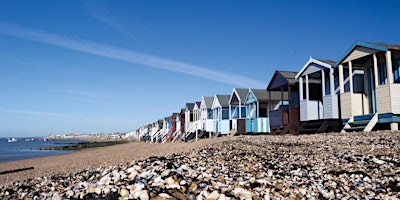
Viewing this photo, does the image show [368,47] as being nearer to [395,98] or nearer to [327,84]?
[395,98]

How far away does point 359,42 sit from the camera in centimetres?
1419

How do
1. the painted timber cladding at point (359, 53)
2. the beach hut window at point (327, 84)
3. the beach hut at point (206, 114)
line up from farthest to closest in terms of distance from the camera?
the beach hut at point (206, 114), the beach hut window at point (327, 84), the painted timber cladding at point (359, 53)

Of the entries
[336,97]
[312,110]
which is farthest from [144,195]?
[312,110]

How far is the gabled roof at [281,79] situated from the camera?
19761mm

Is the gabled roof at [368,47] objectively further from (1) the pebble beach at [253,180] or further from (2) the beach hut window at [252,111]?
(2) the beach hut window at [252,111]

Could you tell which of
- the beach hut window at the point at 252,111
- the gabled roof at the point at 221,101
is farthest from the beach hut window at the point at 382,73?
the gabled roof at the point at 221,101

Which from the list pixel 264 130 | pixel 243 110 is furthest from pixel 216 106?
pixel 264 130

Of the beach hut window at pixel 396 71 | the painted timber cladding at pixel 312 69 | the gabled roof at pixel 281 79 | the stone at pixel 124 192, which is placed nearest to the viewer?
the stone at pixel 124 192

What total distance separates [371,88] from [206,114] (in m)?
20.6

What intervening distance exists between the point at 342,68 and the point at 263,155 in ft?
29.2

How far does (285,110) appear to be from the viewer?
20016mm

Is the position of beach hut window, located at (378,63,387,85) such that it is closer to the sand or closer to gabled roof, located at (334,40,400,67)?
gabled roof, located at (334,40,400,67)

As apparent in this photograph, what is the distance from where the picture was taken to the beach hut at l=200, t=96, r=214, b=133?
31934mm

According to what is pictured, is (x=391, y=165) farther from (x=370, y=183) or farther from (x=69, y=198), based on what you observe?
(x=69, y=198)
